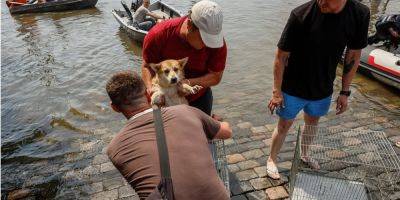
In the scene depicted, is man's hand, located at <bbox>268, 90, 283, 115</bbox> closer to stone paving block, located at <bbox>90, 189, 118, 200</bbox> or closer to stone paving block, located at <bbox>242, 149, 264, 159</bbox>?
stone paving block, located at <bbox>242, 149, 264, 159</bbox>

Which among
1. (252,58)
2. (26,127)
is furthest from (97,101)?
(252,58)

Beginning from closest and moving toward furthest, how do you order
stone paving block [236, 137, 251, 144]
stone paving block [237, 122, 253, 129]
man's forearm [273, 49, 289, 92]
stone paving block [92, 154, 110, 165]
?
man's forearm [273, 49, 289, 92], stone paving block [92, 154, 110, 165], stone paving block [236, 137, 251, 144], stone paving block [237, 122, 253, 129]

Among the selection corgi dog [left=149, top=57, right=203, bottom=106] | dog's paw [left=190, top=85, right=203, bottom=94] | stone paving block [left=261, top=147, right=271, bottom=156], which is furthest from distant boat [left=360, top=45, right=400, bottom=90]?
corgi dog [left=149, top=57, right=203, bottom=106]

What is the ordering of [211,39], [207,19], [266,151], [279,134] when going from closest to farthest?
[207,19] < [211,39] < [279,134] < [266,151]

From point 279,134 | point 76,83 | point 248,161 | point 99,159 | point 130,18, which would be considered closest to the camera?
point 279,134

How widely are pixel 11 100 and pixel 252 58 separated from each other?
7461 millimetres

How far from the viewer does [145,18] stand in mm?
13602

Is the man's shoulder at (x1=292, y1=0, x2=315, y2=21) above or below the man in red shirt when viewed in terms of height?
above

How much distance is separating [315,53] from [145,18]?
10446mm

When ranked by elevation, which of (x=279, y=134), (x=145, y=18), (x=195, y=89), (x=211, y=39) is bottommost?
(x=145, y=18)

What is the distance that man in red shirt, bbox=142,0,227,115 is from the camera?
346 centimetres

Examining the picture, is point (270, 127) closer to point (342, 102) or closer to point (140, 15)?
point (342, 102)

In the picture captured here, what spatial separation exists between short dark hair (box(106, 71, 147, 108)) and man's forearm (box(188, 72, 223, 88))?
1.43m

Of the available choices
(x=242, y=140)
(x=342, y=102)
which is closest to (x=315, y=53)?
(x=342, y=102)
